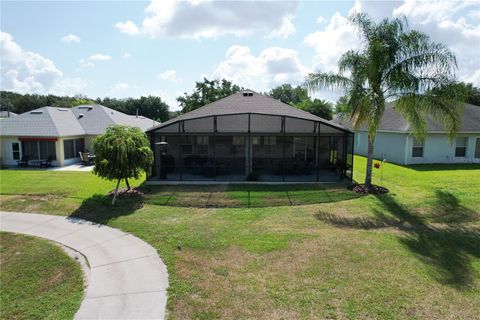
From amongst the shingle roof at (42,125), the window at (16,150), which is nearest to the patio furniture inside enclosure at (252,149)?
the shingle roof at (42,125)

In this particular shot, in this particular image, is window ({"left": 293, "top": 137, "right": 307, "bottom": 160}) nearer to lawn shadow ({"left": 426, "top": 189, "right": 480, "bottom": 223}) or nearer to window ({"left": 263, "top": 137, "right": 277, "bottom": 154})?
window ({"left": 263, "top": 137, "right": 277, "bottom": 154})

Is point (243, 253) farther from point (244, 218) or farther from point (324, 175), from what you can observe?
point (324, 175)

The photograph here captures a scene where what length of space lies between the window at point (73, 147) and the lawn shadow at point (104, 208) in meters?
12.3

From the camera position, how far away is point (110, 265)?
7805 mm

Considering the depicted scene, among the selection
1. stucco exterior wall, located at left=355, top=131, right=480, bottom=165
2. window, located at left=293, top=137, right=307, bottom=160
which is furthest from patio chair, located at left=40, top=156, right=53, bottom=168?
stucco exterior wall, located at left=355, top=131, right=480, bottom=165

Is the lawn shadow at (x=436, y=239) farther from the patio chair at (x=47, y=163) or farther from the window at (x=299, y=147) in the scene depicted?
the patio chair at (x=47, y=163)

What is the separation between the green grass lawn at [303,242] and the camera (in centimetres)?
600

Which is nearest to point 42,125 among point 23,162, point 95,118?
point 23,162

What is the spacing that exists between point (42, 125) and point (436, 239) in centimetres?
2572

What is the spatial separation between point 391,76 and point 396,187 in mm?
5288

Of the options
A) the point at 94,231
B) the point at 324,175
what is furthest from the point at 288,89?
the point at 94,231

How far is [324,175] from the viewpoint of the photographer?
Answer: 18516mm

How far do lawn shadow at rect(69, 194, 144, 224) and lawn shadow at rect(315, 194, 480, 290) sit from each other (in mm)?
7110

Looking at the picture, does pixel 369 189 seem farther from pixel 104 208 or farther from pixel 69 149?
pixel 69 149
